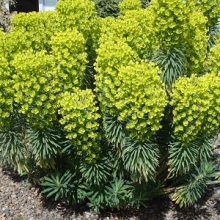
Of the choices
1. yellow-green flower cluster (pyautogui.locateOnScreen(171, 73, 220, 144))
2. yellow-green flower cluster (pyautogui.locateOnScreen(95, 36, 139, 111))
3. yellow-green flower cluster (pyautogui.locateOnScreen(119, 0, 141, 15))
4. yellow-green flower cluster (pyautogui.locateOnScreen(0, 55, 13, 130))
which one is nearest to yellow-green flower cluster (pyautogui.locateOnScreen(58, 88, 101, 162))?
yellow-green flower cluster (pyautogui.locateOnScreen(95, 36, 139, 111))

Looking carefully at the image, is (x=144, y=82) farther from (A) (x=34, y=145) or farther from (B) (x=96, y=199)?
(B) (x=96, y=199)

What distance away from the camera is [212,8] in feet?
14.8

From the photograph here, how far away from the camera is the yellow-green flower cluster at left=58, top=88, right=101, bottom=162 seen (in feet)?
10.6

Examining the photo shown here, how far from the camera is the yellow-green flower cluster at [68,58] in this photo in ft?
11.4

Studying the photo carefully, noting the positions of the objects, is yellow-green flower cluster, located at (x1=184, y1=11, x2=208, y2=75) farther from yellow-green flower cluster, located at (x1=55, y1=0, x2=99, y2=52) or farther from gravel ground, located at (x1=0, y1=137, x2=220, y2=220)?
gravel ground, located at (x1=0, y1=137, x2=220, y2=220)

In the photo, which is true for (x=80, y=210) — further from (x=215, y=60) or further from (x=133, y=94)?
(x=215, y=60)

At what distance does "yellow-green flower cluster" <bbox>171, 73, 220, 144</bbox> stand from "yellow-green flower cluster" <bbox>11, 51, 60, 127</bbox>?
114 cm

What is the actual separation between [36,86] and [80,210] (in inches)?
69.3

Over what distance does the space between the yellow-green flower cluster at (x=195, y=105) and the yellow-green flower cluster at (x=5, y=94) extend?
1.55 metres

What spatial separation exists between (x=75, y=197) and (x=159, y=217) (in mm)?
994

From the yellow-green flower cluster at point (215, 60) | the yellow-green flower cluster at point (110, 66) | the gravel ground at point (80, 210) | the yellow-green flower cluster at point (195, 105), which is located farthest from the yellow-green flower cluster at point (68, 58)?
the gravel ground at point (80, 210)

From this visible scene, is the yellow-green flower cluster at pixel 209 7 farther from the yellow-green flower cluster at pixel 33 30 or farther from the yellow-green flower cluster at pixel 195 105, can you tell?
the yellow-green flower cluster at pixel 33 30

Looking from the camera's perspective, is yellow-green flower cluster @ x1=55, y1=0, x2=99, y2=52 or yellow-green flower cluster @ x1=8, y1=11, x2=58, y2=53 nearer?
yellow-green flower cluster @ x1=8, y1=11, x2=58, y2=53

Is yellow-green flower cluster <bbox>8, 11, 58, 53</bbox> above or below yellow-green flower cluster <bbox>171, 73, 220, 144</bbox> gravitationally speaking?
above
